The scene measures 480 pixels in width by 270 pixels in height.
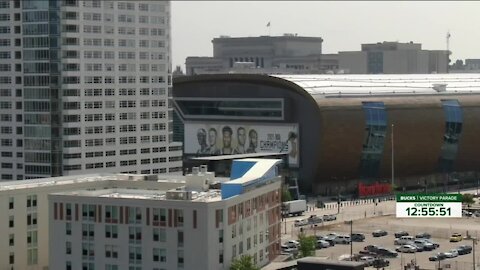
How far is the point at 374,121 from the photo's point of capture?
146 metres

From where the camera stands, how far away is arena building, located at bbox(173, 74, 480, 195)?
14325 cm

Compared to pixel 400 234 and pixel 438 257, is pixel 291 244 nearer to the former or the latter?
pixel 438 257

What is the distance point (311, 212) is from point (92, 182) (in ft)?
148

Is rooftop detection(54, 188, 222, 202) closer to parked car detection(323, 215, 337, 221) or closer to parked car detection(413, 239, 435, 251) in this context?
parked car detection(413, 239, 435, 251)

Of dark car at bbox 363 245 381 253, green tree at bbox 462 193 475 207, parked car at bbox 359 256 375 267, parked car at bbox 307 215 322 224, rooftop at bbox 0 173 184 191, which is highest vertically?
rooftop at bbox 0 173 184 191

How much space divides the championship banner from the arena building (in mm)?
127

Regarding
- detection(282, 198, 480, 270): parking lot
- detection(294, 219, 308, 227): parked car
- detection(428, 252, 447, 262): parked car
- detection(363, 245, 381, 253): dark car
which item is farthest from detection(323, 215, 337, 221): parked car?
detection(428, 252, 447, 262): parked car

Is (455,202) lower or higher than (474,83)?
lower

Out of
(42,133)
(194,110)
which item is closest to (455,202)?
(42,133)

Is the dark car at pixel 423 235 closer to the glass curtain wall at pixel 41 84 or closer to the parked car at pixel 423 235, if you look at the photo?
the parked car at pixel 423 235

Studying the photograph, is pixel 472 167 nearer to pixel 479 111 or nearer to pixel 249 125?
pixel 479 111

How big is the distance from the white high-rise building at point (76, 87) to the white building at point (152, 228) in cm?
3445

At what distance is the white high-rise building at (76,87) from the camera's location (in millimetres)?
112812

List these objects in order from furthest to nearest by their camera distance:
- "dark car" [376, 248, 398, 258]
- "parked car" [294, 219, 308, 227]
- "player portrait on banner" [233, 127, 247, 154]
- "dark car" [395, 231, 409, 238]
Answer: "player portrait on banner" [233, 127, 247, 154] → "parked car" [294, 219, 308, 227] → "dark car" [395, 231, 409, 238] → "dark car" [376, 248, 398, 258]
